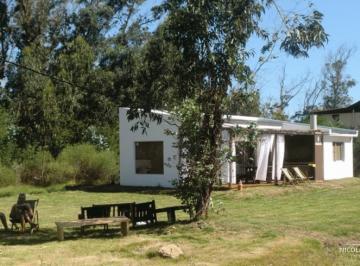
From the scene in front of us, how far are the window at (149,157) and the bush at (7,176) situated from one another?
18.3ft

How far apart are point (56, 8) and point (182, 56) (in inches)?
1187

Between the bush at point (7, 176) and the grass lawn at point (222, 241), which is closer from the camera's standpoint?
the grass lawn at point (222, 241)

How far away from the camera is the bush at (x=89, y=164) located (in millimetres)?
29422

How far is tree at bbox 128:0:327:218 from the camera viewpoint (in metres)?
13.2

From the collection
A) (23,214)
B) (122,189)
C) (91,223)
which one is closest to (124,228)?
(91,223)

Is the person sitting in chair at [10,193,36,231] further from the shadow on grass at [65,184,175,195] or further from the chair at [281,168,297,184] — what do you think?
the chair at [281,168,297,184]

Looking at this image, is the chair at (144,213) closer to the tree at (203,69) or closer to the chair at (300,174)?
the tree at (203,69)

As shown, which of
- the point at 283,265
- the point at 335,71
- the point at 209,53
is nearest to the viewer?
the point at 283,265

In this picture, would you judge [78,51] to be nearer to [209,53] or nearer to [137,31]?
[137,31]

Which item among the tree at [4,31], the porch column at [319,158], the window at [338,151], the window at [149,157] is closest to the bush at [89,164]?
the window at [149,157]

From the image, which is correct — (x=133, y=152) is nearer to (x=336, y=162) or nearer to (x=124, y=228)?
(x=336, y=162)

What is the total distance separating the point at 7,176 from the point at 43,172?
1.93 m

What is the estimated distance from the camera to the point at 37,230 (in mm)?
14117

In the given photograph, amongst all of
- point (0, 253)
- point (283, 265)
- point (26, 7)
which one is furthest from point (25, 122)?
point (283, 265)
